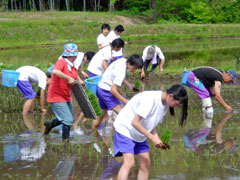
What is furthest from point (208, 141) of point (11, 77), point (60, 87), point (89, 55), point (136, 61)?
point (11, 77)

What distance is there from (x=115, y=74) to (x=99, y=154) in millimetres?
1130

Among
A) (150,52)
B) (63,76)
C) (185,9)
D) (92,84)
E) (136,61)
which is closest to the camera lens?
(136,61)

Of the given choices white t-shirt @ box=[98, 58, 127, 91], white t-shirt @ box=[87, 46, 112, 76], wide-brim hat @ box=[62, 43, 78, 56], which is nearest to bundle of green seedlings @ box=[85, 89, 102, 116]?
white t-shirt @ box=[98, 58, 127, 91]

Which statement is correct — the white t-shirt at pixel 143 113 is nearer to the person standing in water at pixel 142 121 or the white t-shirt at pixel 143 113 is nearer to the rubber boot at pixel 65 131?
the person standing in water at pixel 142 121

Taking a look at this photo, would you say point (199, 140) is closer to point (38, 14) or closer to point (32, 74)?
point (32, 74)

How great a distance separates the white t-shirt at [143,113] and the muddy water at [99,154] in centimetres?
113

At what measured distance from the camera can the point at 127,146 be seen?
13.6 ft

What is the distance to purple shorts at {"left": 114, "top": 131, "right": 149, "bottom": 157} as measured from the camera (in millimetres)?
4133

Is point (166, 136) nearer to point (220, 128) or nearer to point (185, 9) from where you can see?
point (220, 128)

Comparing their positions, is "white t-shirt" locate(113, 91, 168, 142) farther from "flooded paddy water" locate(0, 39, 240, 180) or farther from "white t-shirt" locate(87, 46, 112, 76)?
"white t-shirt" locate(87, 46, 112, 76)

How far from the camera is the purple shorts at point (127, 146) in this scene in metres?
4.13

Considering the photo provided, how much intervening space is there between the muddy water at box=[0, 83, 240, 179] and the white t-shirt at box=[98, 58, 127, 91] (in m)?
0.85

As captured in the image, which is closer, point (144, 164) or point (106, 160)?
A: point (144, 164)

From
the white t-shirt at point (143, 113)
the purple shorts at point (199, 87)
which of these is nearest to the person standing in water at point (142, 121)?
the white t-shirt at point (143, 113)
